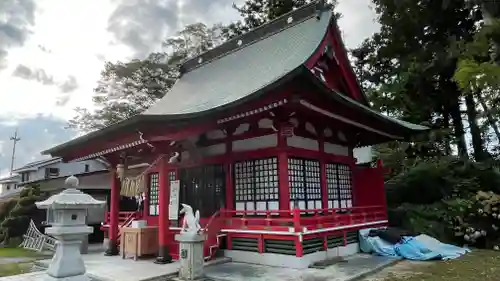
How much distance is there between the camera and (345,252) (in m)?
9.05

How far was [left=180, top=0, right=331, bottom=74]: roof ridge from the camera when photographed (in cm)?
1149

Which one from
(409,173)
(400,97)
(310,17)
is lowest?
(409,173)

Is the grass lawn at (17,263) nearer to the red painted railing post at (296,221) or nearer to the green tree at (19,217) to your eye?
the green tree at (19,217)

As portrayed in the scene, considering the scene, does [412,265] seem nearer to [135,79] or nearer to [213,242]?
[213,242]

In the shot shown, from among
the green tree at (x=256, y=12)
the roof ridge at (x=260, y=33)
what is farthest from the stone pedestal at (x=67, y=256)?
the green tree at (x=256, y=12)

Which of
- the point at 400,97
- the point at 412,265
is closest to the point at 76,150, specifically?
the point at 412,265

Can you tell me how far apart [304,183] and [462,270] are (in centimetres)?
371

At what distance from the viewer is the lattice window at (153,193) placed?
36.8 ft

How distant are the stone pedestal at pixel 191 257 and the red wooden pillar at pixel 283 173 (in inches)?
83.0

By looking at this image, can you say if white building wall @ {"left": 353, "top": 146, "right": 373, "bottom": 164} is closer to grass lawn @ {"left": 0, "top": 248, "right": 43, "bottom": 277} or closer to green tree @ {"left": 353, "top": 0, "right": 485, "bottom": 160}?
green tree @ {"left": 353, "top": 0, "right": 485, "bottom": 160}

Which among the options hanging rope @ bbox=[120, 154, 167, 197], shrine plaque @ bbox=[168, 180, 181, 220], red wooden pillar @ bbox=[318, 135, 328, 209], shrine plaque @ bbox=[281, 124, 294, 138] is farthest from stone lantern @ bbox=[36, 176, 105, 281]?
red wooden pillar @ bbox=[318, 135, 328, 209]

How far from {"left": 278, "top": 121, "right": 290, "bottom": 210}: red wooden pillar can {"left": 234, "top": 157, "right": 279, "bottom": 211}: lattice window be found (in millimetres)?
219

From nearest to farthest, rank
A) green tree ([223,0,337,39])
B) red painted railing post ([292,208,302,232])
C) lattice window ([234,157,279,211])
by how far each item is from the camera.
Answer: red painted railing post ([292,208,302,232]) → lattice window ([234,157,279,211]) → green tree ([223,0,337,39])

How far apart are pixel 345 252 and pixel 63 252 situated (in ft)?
21.4
